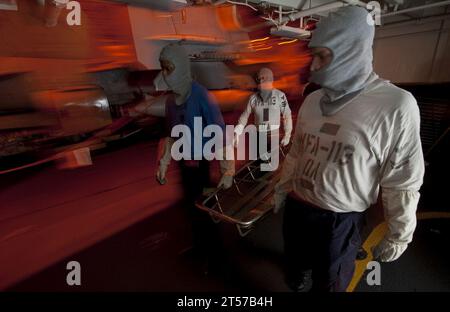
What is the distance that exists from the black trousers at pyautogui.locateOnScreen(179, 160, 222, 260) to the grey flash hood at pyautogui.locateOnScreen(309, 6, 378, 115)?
1.34m

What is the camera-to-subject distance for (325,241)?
1.52 meters

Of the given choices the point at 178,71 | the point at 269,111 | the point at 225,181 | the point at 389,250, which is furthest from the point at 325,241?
the point at 269,111

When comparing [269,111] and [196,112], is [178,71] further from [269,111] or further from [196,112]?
[269,111]

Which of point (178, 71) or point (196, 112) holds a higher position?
point (178, 71)

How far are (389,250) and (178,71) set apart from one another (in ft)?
6.31

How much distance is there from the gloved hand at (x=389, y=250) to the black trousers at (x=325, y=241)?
0.47 ft

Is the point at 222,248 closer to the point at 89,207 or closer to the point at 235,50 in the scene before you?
the point at 89,207

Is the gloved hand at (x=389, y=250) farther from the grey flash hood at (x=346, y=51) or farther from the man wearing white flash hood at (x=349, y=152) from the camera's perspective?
the grey flash hood at (x=346, y=51)

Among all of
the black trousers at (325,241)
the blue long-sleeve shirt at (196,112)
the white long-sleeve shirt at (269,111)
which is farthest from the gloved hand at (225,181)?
the white long-sleeve shirt at (269,111)

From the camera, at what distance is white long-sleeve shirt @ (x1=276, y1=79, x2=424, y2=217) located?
46.5 inches

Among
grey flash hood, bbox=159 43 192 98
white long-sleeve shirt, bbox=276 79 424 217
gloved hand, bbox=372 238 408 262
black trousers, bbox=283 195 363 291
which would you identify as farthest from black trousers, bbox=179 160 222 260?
gloved hand, bbox=372 238 408 262

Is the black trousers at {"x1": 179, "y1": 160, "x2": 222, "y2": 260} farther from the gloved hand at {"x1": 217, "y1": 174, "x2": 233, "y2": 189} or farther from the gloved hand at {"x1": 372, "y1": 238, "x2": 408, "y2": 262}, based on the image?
the gloved hand at {"x1": 372, "y1": 238, "x2": 408, "y2": 262}

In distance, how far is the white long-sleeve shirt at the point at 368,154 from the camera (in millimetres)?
1181
